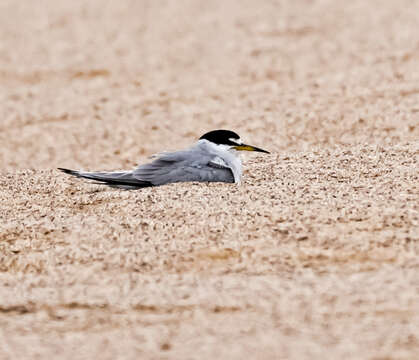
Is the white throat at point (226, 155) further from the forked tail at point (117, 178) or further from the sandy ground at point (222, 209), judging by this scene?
the forked tail at point (117, 178)

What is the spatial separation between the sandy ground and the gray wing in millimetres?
82

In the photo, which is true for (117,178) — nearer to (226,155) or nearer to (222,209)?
(226,155)

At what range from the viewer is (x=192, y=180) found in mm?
4043

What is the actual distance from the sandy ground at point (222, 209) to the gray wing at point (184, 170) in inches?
3.2

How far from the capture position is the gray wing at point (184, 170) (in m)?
4.04

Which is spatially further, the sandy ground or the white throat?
the white throat

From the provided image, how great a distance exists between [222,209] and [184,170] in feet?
1.84

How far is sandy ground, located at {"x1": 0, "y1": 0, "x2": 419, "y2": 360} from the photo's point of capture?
8.87 feet

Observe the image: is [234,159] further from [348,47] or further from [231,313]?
[348,47]

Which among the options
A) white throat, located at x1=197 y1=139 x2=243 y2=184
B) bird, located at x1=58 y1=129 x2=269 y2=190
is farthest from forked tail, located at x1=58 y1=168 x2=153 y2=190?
white throat, located at x1=197 y1=139 x2=243 y2=184

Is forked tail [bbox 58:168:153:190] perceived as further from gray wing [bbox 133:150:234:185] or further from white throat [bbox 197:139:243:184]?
white throat [bbox 197:139:243:184]

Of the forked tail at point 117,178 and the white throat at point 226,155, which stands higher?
the white throat at point 226,155

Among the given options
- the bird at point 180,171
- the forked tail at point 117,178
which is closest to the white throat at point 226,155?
the bird at point 180,171

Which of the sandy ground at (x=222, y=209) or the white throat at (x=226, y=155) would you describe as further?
the white throat at (x=226, y=155)
